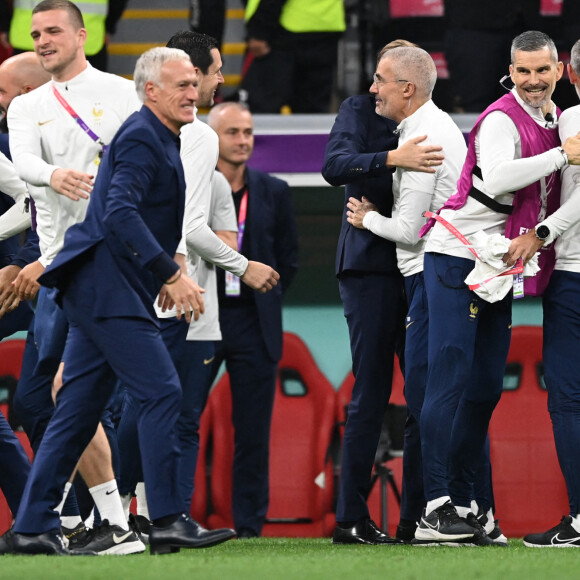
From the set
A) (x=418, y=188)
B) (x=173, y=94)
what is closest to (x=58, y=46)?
(x=173, y=94)

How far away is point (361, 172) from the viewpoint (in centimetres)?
536

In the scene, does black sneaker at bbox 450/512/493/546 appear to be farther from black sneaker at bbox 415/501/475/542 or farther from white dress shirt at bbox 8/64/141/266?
white dress shirt at bbox 8/64/141/266

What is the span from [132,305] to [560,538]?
1.86 m

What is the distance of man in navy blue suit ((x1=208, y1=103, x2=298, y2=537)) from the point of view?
705 cm

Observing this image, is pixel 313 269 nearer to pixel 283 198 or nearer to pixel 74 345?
pixel 283 198

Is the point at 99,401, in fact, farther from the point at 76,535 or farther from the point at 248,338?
the point at 248,338

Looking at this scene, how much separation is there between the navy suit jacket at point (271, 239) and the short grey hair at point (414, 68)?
6.44 ft

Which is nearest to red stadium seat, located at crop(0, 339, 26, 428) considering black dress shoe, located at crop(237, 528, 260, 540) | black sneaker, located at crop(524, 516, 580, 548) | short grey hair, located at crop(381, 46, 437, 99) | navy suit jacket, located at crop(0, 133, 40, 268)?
black dress shoe, located at crop(237, 528, 260, 540)

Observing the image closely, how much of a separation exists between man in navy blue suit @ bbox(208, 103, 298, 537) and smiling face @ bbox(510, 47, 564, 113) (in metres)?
2.27

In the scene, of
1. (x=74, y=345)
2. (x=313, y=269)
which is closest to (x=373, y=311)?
(x=74, y=345)

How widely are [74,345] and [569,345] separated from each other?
1.86m

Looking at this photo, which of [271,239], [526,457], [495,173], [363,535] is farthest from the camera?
[526,457]

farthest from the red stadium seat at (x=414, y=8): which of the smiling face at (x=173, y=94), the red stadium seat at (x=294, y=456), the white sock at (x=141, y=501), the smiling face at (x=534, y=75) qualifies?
the smiling face at (x=173, y=94)

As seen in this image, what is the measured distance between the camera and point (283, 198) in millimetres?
7398
